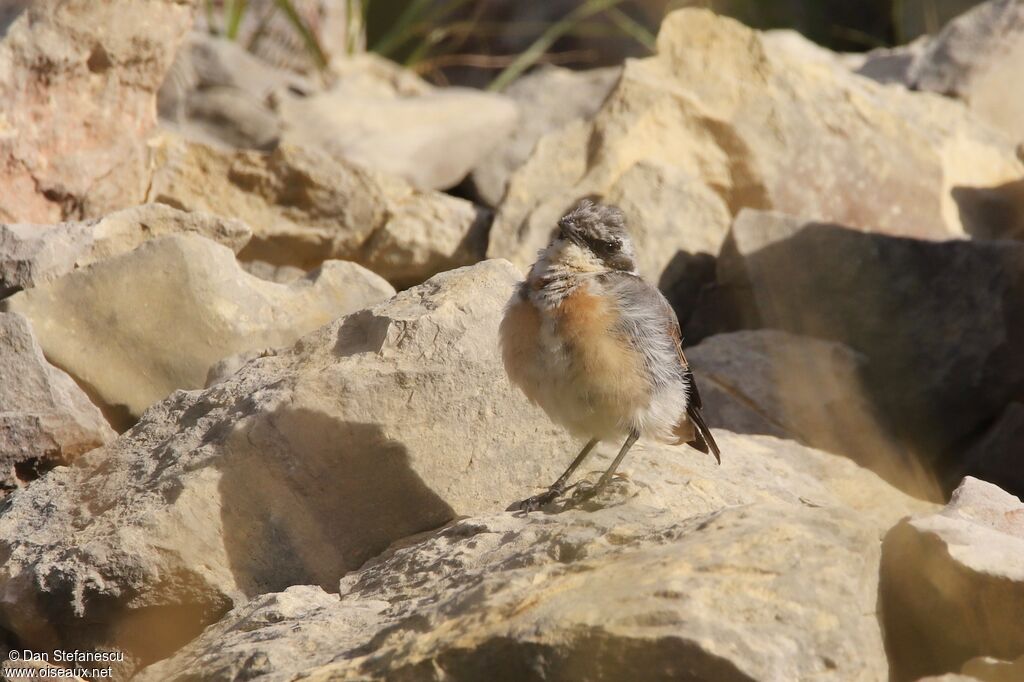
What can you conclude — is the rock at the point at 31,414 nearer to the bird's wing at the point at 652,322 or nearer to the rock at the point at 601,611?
the rock at the point at 601,611

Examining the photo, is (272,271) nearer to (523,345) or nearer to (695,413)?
(523,345)

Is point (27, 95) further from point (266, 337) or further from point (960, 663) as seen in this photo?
point (960, 663)

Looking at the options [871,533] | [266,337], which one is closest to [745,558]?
[871,533]

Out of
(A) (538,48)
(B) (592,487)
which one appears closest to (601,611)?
(B) (592,487)

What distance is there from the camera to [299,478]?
536cm

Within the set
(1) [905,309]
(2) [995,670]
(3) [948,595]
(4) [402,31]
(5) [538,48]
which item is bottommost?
(1) [905,309]

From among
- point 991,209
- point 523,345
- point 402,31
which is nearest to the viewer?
point 523,345

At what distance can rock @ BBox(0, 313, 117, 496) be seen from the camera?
5.67 meters

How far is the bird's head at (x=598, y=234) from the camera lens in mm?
5824

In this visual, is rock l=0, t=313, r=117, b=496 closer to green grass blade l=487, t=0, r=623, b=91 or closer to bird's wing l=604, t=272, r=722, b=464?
bird's wing l=604, t=272, r=722, b=464

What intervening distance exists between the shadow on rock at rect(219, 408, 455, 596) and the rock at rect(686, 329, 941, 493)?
2.55 meters

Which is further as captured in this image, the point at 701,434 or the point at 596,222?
the point at 701,434

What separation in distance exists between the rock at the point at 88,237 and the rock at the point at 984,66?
6457 mm

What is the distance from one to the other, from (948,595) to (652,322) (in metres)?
1.91
